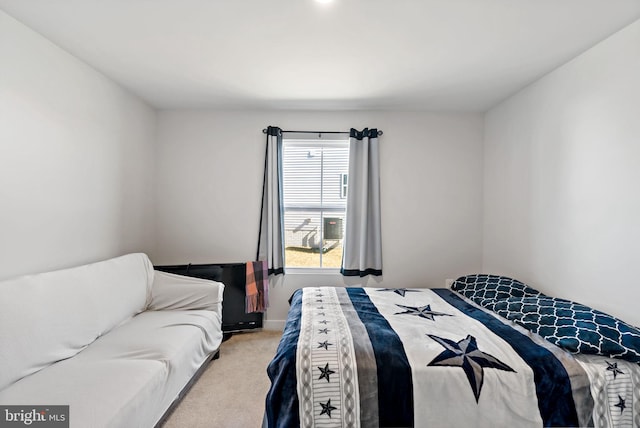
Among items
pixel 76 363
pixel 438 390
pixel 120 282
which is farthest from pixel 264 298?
pixel 438 390

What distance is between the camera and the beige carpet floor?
6.49 feet

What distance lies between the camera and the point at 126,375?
1636 mm

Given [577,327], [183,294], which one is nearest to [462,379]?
[577,327]

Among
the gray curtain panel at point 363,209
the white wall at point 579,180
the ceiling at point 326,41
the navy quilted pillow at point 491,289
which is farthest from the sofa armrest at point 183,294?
the white wall at point 579,180

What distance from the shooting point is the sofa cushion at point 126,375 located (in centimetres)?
141

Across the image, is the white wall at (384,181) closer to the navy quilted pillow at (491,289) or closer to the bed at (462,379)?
the navy quilted pillow at (491,289)

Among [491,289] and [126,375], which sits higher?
[491,289]

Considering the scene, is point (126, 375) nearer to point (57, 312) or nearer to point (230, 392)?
point (57, 312)

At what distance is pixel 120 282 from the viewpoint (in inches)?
95.0

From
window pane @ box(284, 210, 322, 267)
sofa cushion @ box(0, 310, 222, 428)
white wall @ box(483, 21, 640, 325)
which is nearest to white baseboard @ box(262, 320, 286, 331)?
window pane @ box(284, 210, 322, 267)

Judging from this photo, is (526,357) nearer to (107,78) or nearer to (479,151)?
(479,151)

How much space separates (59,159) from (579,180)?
3.77m

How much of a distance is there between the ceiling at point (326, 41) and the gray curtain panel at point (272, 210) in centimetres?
60

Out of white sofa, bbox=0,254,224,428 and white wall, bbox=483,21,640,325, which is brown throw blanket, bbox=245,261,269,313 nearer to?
white sofa, bbox=0,254,224,428
